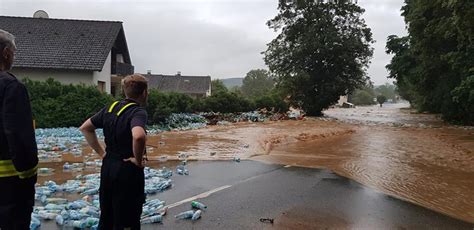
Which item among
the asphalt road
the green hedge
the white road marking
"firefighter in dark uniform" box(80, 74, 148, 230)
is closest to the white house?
the green hedge

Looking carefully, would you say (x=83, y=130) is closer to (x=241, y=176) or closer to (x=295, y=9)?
(x=241, y=176)

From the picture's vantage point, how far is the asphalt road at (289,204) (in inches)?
203

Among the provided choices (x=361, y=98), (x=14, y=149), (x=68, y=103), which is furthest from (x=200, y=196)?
(x=361, y=98)

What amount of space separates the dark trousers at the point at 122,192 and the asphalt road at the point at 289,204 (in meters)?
1.56

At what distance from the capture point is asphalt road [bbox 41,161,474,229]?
16.9 feet

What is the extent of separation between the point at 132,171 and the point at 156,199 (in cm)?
297

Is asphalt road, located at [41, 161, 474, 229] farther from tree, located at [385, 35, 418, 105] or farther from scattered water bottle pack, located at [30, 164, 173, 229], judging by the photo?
tree, located at [385, 35, 418, 105]

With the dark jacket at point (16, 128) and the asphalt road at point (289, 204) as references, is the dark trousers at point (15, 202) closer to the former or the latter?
the dark jacket at point (16, 128)

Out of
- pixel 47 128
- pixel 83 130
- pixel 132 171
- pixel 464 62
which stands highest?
pixel 464 62

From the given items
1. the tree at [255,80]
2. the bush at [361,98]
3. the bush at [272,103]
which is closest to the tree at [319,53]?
the bush at [272,103]

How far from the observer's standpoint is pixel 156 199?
20.2ft

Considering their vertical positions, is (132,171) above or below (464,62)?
below

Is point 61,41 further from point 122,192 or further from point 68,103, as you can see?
point 122,192

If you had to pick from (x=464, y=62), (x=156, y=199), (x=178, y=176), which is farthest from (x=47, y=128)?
(x=464, y=62)
